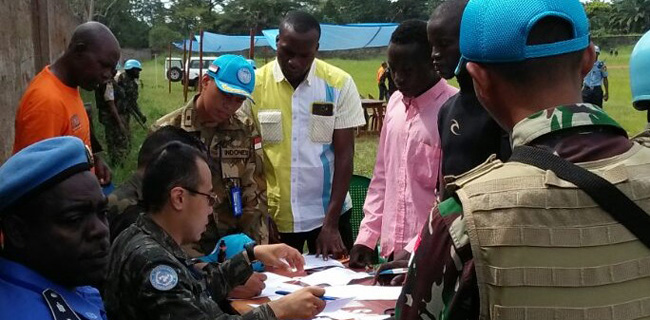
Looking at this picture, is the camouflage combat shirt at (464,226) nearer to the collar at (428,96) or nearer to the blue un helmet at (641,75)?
the blue un helmet at (641,75)

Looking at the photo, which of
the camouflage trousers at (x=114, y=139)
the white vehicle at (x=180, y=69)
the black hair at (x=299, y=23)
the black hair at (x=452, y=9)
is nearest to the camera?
the black hair at (x=452, y=9)

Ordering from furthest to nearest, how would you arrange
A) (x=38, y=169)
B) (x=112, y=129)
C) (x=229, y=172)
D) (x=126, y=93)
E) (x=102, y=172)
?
1. (x=126, y=93)
2. (x=112, y=129)
3. (x=102, y=172)
4. (x=229, y=172)
5. (x=38, y=169)

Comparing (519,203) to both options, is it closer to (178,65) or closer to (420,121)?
(420,121)

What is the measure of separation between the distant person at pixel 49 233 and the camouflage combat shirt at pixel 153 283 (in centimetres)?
36

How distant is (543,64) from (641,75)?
49.8 inches

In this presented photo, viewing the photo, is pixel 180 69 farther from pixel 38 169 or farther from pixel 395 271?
pixel 38 169

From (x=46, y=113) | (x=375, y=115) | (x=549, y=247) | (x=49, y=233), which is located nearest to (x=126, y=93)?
(x=375, y=115)

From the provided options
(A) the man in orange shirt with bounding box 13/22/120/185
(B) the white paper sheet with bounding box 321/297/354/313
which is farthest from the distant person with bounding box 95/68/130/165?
(B) the white paper sheet with bounding box 321/297/354/313

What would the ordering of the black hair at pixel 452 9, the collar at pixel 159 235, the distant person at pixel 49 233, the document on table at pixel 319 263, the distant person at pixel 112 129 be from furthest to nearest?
the distant person at pixel 112 129, the document on table at pixel 319 263, the black hair at pixel 452 9, the collar at pixel 159 235, the distant person at pixel 49 233

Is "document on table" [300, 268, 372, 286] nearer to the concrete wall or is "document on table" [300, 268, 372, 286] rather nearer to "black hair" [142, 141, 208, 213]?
"black hair" [142, 141, 208, 213]

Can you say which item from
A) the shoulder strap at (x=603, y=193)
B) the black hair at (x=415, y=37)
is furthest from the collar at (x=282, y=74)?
the shoulder strap at (x=603, y=193)

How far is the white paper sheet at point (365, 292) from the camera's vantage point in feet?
8.32

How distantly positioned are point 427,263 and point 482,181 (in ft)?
0.59

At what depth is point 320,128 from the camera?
3590mm
